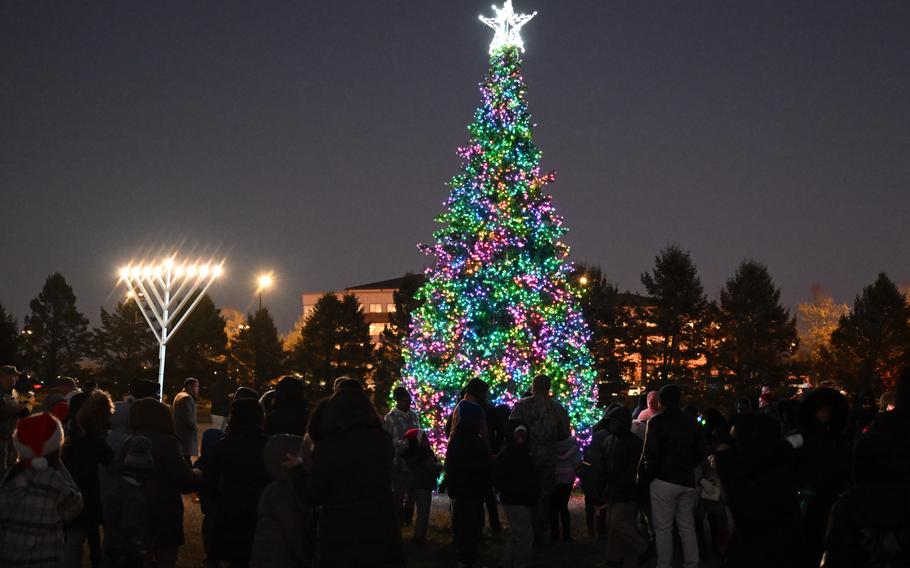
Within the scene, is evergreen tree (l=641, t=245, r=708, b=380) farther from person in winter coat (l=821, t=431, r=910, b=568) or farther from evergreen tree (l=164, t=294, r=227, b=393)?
person in winter coat (l=821, t=431, r=910, b=568)

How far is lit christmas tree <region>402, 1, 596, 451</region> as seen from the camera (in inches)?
852

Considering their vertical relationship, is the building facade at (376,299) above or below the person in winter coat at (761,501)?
above

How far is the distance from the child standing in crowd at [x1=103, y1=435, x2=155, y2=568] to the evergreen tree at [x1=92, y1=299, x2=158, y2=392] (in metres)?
54.8

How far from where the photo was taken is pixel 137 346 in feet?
201

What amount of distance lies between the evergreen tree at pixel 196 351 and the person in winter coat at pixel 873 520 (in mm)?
54550

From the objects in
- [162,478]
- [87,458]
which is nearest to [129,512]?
[162,478]

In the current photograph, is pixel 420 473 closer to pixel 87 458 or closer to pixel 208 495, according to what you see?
pixel 208 495

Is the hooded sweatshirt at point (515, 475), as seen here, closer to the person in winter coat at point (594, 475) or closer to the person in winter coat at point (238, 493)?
the person in winter coat at point (594, 475)

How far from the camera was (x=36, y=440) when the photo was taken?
21.5 feet

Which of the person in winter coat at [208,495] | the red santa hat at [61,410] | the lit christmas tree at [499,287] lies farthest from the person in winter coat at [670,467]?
the lit christmas tree at [499,287]

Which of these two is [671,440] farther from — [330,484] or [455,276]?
[455,276]

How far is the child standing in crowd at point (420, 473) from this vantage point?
1305 centimetres

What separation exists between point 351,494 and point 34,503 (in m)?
2.25

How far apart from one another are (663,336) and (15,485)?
53.8 metres
